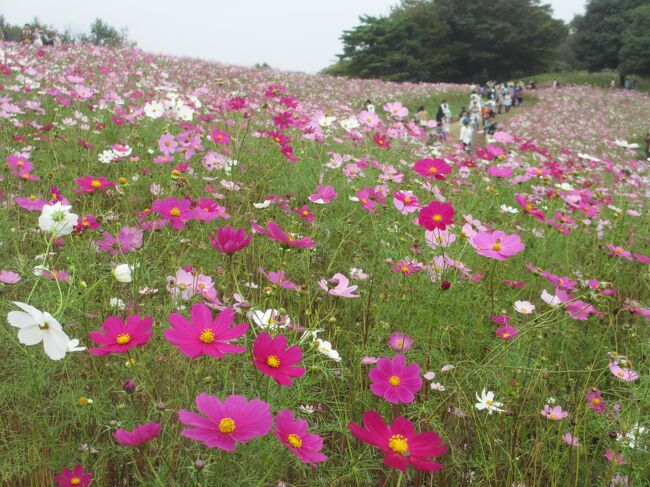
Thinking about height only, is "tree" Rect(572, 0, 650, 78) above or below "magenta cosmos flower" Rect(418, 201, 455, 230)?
above

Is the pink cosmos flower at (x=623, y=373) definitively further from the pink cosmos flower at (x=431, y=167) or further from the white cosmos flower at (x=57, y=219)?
the white cosmos flower at (x=57, y=219)

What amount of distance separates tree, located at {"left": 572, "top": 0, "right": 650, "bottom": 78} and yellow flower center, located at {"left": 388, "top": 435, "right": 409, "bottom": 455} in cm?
3772

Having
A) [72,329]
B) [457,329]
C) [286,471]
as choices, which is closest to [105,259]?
[72,329]

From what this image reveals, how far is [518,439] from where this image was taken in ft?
4.51

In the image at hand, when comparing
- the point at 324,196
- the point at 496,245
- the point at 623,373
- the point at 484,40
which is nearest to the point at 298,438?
the point at 496,245

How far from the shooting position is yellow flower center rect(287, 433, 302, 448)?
840 mm

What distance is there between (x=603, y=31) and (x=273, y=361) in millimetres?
39768

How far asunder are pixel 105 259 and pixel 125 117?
187 cm

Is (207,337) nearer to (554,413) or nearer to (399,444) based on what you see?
(399,444)

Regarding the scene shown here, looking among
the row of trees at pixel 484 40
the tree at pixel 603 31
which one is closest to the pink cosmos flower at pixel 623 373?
the row of trees at pixel 484 40

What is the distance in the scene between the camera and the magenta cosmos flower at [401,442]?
75cm

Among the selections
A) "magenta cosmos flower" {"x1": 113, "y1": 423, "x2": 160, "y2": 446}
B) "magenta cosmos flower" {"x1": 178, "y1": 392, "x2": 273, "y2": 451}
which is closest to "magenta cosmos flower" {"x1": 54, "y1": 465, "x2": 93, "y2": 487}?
"magenta cosmos flower" {"x1": 113, "y1": 423, "x2": 160, "y2": 446}

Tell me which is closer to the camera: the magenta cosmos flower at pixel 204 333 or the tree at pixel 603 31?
the magenta cosmos flower at pixel 204 333

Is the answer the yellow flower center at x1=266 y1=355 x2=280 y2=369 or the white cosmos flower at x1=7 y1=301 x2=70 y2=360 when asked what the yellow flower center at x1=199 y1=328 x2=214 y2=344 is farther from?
the white cosmos flower at x1=7 y1=301 x2=70 y2=360
